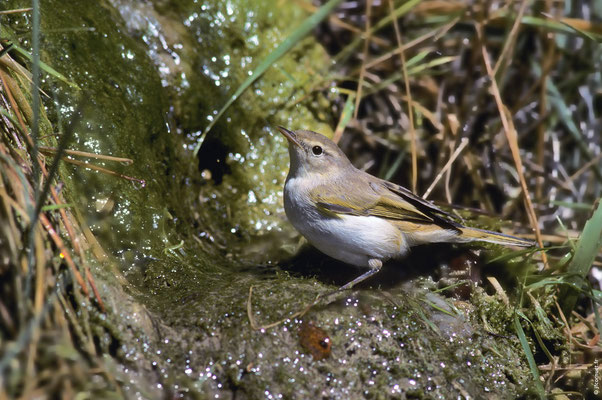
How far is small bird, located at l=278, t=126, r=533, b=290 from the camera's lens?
13.6ft

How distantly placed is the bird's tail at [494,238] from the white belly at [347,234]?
50 centimetres

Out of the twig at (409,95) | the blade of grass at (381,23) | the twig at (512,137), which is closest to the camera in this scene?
the twig at (512,137)

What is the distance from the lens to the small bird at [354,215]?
4.13m

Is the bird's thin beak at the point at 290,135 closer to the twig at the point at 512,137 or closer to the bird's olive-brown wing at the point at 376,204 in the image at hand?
the bird's olive-brown wing at the point at 376,204

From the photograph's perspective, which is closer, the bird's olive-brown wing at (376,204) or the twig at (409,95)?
the bird's olive-brown wing at (376,204)

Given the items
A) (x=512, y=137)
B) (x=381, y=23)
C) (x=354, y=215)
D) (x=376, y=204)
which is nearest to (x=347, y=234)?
(x=354, y=215)

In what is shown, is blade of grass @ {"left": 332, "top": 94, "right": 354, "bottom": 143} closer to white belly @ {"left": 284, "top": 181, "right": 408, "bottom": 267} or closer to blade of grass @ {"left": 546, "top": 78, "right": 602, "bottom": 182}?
white belly @ {"left": 284, "top": 181, "right": 408, "bottom": 267}

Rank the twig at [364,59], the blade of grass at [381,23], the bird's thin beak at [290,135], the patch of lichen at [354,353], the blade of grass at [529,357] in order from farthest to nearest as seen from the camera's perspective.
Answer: the blade of grass at [381,23], the twig at [364,59], the bird's thin beak at [290,135], the blade of grass at [529,357], the patch of lichen at [354,353]

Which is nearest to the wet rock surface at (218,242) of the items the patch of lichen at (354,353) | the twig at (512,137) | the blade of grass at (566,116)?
the patch of lichen at (354,353)

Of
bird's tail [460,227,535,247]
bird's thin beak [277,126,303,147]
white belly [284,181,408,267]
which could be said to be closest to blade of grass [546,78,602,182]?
bird's tail [460,227,535,247]

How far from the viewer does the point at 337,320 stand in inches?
137

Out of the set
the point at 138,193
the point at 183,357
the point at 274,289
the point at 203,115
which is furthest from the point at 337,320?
the point at 203,115

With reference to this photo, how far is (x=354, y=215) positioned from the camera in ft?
13.9

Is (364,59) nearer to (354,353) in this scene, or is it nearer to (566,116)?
(566,116)
